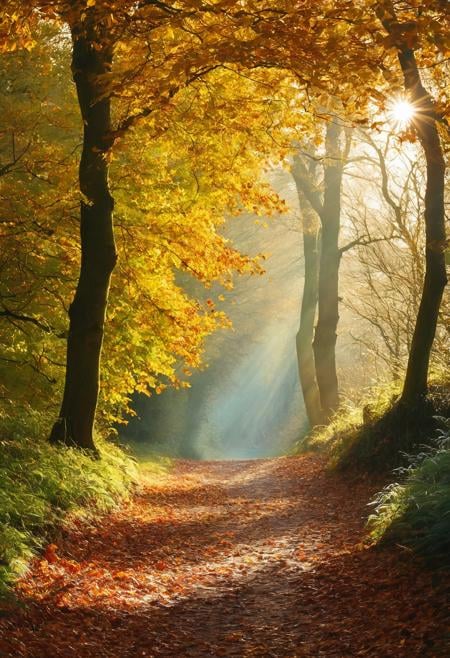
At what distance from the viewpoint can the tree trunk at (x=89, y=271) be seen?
11.5m

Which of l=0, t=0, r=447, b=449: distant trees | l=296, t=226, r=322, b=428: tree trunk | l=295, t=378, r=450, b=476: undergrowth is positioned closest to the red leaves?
l=0, t=0, r=447, b=449: distant trees

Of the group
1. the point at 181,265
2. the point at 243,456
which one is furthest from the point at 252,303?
the point at 181,265

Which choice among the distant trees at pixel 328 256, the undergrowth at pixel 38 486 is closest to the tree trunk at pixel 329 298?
the distant trees at pixel 328 256

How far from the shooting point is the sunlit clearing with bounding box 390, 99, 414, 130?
10219mm

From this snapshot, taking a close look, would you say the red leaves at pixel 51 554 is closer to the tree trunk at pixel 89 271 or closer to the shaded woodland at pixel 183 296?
the shaded woodland at pixel 183 296

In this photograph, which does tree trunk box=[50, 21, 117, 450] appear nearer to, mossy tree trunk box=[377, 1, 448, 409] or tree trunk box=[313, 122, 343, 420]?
mossy tree trunk box=[377, 1, 448, 409]

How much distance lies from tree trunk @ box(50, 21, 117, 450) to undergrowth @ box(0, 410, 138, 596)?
0.61 m

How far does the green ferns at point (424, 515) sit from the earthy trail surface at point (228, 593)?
7.3 inches

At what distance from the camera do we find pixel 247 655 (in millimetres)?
5344

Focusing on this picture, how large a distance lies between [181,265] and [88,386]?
327cm

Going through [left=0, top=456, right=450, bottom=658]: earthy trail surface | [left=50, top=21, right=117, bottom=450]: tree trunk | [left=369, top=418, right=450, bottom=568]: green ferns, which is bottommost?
[left=0, top=456, right=450, bottom=658]: earthy trail surface

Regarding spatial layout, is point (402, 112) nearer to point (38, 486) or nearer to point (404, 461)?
point (404, 461)

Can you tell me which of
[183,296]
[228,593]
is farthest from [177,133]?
[228,593]

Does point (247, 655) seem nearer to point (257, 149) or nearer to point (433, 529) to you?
point (433, 529)
